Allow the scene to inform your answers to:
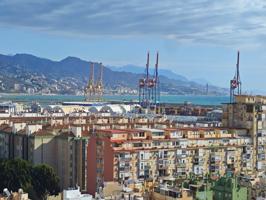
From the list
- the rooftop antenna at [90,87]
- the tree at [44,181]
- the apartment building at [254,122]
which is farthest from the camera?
the rooftop antenna at [90,87]

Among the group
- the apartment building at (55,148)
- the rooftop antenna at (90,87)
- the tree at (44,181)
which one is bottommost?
the tree at (44,181)

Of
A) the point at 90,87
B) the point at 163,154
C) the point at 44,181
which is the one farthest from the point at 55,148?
the point at 90,87

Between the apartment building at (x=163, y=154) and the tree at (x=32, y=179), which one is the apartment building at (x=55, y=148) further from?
the tree at (x=32, y=179)

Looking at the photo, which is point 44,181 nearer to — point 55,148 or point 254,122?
point 55,148

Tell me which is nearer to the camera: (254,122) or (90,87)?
(254,122)

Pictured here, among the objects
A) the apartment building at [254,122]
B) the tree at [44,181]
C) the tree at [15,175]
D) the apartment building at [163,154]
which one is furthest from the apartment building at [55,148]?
the apartment building at [254,122]

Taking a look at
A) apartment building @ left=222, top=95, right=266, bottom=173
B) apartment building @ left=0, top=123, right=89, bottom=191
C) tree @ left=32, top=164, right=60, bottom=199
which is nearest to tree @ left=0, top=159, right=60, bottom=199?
tree @ left=32, top=164, right=60, bottom=199

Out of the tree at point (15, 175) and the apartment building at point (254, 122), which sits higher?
the apartment building at point (254, 122)

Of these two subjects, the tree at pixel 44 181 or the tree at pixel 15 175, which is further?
Answer: the tree at pixel 44 181

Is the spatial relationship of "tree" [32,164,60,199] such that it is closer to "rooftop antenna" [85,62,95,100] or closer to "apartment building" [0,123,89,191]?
"apartment building" [0,123,89,191]

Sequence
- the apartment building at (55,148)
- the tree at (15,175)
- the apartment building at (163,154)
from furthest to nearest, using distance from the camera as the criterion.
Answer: the apartment building at (55,148), the apartment building at (163,154), the tree at (15,175)
